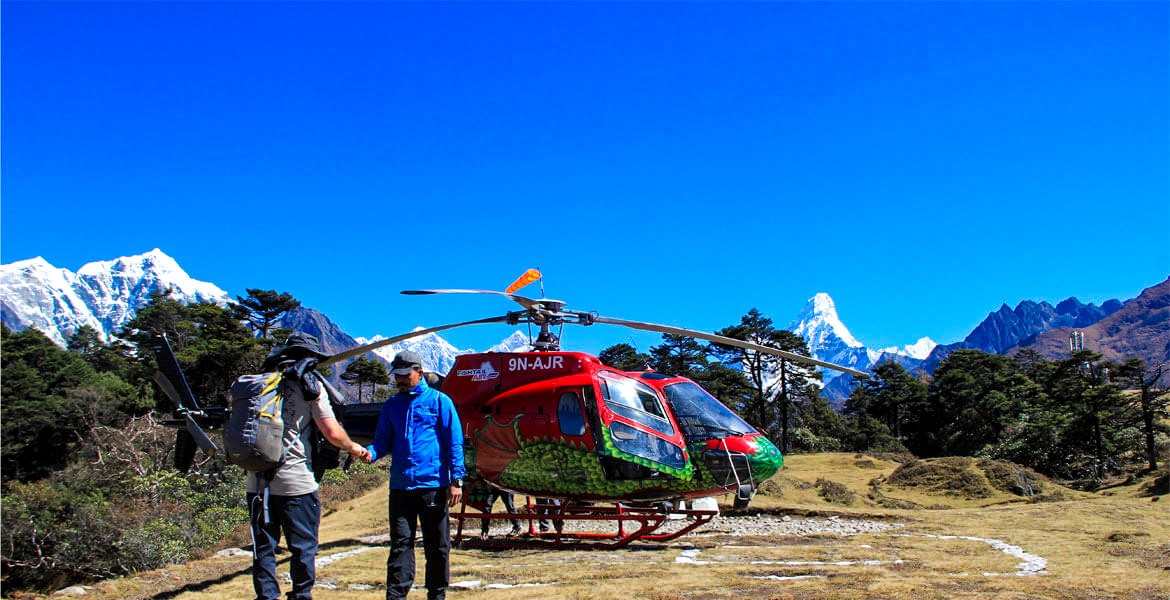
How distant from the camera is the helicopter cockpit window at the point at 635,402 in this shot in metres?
10.1

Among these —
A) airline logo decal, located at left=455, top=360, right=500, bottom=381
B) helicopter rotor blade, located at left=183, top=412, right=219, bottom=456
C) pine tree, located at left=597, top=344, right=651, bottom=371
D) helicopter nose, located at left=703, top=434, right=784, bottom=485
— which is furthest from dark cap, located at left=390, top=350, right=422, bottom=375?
pine tree, located at left=597, top=344, right=651, bottom=371

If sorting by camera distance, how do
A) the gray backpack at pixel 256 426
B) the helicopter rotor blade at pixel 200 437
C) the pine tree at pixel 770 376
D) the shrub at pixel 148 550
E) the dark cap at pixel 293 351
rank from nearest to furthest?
the gray backpack at pixel 256 426
the dark cap at pixel 293 351
the helicopter rotor blade at pixel 200 437
the shrub at pixel 148 550
the pine tree at pixel 770 376

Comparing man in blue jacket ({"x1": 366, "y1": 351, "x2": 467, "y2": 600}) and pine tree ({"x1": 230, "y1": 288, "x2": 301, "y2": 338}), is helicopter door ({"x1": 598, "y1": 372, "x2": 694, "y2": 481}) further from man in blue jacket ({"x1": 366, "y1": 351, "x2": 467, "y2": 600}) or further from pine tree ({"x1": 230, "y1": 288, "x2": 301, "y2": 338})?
pine tree ({"x1": 230, "y1": 288, "x2": 301, "y2": 338})

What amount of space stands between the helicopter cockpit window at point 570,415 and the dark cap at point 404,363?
4106mm

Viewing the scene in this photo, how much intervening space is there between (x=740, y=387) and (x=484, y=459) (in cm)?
3708

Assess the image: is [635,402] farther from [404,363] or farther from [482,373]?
[404,363]

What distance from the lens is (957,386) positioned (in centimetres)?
4928

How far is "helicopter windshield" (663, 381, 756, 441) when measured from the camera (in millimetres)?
10297

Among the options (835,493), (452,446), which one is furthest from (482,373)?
(835,493)

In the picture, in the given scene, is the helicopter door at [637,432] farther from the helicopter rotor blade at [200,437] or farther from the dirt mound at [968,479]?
the dirt mound at [968,479]

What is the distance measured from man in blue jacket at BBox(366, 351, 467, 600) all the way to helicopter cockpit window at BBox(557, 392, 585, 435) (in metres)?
4.22

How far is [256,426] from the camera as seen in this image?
5.01 meters

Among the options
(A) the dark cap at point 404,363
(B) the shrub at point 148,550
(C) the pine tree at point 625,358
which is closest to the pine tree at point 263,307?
(C) the pine tree at point 625,358

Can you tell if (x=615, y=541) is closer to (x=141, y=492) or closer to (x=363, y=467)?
(x=363, y=467)
